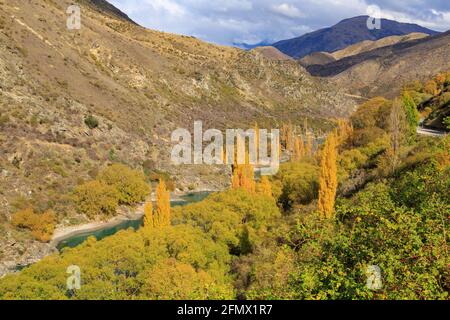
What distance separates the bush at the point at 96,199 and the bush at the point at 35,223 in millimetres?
8351

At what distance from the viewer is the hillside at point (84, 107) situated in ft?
243

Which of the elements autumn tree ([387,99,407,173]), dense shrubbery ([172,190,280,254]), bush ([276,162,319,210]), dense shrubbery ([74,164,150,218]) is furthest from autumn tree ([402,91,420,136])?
dense shrubbery ([74,164,150,218])

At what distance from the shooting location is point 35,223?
64188 millimetres

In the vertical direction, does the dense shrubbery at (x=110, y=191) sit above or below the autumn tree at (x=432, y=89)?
below

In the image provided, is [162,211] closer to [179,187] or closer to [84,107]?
[179,187]

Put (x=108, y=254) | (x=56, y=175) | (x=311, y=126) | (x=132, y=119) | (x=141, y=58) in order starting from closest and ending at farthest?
(x=108, y=254) → (x=56, y=175) → (x=132, y=119) → (x=141, y=58) → (x=311, y=126)

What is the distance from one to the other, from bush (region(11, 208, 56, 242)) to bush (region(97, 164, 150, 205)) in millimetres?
16473

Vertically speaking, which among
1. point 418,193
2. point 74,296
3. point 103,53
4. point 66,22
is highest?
point 66,22

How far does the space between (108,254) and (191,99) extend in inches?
5033

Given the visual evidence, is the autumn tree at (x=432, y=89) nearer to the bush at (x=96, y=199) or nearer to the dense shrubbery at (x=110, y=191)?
the dense shrubbery at (x=110, y=191)

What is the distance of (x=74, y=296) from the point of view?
2897 centimetres

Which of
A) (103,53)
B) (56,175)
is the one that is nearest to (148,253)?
(56,175)

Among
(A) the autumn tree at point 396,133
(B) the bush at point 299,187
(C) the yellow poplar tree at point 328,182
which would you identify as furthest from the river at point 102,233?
(A) the autumn tree at point 396,133

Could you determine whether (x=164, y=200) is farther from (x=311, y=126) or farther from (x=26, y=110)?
(x=311, y=126)
